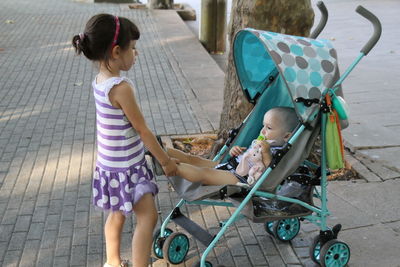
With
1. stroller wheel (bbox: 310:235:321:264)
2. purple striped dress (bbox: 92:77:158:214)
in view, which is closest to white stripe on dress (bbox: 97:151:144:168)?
purple striped dress (bbox: 92:77:158:214)

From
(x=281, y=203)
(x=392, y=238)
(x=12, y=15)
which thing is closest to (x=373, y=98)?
(x=392, y=238)

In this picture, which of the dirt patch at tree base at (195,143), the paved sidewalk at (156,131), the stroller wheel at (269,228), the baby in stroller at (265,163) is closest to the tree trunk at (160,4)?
the paved sidewalk at (156,131)

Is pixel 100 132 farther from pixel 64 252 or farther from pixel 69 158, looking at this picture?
pixel 69 158

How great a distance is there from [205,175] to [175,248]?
604 mm

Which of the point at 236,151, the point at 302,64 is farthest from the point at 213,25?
the point at 302,64

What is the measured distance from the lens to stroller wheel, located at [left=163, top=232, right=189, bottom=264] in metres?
3.54

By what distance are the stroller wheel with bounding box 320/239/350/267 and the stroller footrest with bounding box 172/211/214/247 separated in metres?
0.74

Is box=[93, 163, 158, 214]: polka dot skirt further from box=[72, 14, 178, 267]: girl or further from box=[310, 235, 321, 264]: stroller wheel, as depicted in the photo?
box=[310, 235, 321, 264]: stroller wheel

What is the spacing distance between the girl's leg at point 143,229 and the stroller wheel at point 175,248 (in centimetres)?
27

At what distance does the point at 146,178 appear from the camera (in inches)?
127

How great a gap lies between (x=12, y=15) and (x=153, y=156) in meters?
13.3

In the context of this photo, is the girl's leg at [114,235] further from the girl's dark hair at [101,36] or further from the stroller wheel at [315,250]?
the stroller wheel at [315,250]

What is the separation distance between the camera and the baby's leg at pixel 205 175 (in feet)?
10.6

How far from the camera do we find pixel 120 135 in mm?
3094
